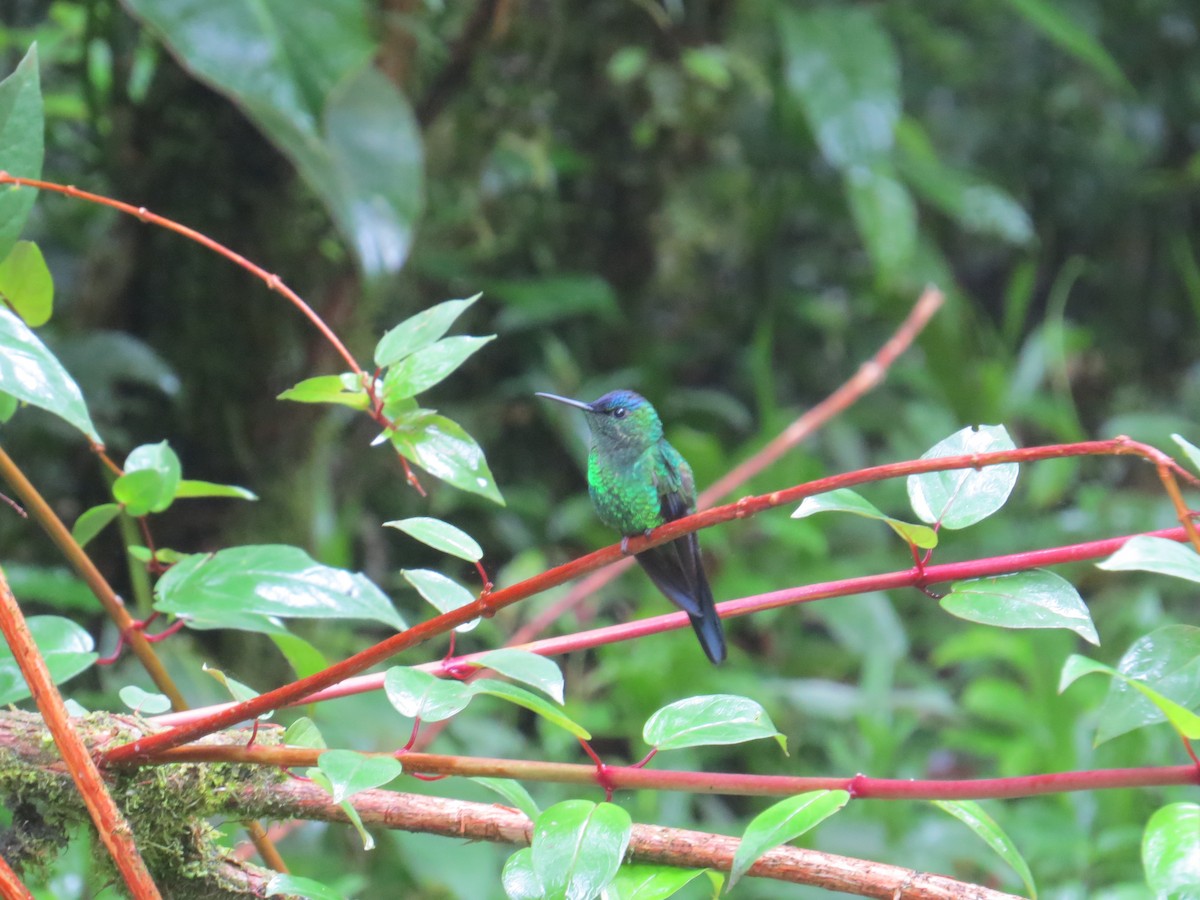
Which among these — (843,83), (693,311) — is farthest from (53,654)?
(693,311)

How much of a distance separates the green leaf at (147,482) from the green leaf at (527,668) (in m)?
0.38

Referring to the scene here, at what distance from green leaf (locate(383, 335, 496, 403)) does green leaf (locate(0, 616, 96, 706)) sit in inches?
12.5

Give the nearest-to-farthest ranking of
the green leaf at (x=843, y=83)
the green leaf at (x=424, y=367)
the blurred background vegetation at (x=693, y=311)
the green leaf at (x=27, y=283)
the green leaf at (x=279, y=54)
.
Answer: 1. the green leaf at (x=424, y=367)
2. the green leaf at (x=27, y=283)
3. the green leaf at (x=279, y=54)
4. the blurred background vegetation at (x=693, y=311)
5. the green leaf at (x=843, y=83)

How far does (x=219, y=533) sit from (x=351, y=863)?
81 cm

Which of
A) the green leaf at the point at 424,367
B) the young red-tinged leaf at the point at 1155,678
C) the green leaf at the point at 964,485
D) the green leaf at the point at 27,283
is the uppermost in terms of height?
the green leaf at the point at 27,283

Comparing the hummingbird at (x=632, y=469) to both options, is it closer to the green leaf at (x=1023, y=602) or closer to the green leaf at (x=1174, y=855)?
the green leaf at (x=1023, y=602)

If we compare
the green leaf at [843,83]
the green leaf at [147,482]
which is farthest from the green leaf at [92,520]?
the green leaf at [843,83]

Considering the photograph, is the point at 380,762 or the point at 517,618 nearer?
the point at 380,762

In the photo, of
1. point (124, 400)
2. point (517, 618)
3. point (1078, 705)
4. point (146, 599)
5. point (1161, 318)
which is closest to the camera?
point (146, 599)

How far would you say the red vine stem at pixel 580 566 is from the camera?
1.96 feet

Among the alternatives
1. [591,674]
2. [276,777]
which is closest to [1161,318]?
[591,674]

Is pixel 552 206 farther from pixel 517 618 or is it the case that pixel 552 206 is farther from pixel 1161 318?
pixel 1161 318

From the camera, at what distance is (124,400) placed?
231 cm

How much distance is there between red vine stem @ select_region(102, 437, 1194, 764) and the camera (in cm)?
60
